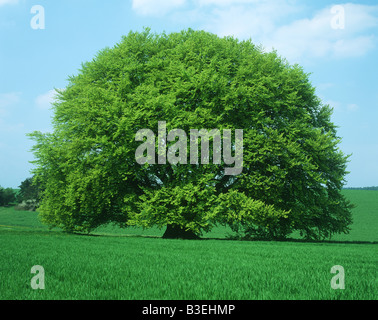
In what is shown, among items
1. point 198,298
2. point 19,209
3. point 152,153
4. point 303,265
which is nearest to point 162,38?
point 152,153

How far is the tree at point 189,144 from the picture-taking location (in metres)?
24.8

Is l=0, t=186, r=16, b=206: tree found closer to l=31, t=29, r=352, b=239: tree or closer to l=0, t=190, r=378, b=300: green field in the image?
l=31, t=29, r=352, b=239: tree

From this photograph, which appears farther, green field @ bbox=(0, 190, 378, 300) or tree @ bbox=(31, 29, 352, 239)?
tree @ bbox=(31, 29, 352, 239)

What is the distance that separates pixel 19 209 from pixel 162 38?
61.8 metres

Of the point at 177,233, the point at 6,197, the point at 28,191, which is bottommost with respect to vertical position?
the point at 177,233

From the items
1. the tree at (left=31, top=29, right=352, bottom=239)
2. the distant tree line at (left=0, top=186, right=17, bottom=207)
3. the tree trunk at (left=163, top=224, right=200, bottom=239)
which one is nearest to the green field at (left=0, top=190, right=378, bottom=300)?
the tree at (left=31, top=29, right=352, bottom=239)

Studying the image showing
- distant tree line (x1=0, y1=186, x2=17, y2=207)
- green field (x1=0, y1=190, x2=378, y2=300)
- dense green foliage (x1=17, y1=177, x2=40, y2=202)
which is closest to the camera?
green field (x1=0, y1=190, x2=378, y2=300)

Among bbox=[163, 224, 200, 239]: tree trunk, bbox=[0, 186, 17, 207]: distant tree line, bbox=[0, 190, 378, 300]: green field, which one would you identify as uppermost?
bbox=[0, 186, 17, 207]: distant tree line

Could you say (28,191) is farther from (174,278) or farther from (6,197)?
(174,278)

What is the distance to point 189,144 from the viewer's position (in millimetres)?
25094

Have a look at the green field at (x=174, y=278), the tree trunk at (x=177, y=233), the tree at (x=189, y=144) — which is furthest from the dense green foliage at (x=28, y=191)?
the green field at (x=174, y=278)

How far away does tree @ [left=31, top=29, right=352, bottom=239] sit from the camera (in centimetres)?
2481

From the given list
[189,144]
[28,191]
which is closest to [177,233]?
[189,144]
